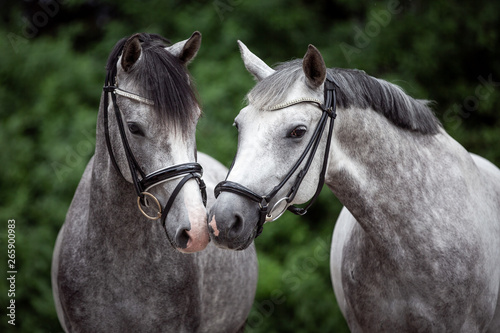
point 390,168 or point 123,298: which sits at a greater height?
point 390,168

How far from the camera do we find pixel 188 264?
327 cm

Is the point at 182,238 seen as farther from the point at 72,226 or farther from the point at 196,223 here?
the point at 72,226

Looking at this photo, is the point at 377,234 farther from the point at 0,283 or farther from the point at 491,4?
the point at 491,4

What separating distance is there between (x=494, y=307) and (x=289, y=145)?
5.29ft

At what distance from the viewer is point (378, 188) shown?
304cm

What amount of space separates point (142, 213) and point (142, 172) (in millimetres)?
332

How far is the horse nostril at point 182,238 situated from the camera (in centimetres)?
273

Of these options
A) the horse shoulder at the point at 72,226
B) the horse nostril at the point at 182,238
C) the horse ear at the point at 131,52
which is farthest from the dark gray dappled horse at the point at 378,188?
the horse shoulder at the point at 72,226

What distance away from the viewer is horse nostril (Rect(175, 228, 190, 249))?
107 inches

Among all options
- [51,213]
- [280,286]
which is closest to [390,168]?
[280,286]

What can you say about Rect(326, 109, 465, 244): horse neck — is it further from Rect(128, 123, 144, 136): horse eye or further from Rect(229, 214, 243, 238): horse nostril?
Rect(128, 123, 144, 136): horse eye

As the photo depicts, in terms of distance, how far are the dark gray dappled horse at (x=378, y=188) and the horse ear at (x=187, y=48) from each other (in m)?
0.34

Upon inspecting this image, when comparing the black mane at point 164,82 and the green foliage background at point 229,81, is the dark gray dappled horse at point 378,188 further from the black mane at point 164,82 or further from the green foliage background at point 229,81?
the green foliage background at point 229,81

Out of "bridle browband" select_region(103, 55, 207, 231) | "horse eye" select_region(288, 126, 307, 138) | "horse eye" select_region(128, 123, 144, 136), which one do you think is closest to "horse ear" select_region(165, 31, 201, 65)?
"bridle browband" select_region(103, 55, 207, 231)
